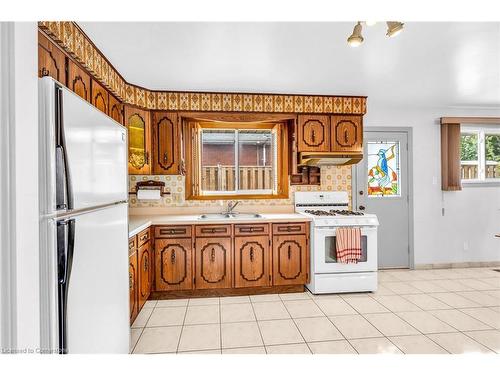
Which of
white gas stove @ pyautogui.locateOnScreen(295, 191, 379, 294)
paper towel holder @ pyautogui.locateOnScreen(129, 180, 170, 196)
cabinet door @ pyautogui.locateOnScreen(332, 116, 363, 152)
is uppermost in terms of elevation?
cabinet door @ pyautogui.locateOnScreen(332, 116, 363, 152)

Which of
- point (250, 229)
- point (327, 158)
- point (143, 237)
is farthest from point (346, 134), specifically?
point (143, 237)

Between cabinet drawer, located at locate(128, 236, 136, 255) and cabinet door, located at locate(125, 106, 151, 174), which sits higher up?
cabinet door, located at locate(125, 106, 151, 174)

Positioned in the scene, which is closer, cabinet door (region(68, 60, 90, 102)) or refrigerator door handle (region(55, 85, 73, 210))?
refrigerator door handle (region(55, 85, 73, 210))

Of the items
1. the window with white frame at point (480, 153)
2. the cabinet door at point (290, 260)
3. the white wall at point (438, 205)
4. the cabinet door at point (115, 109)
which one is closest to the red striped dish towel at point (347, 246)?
the cabinet door at point (290, 260)

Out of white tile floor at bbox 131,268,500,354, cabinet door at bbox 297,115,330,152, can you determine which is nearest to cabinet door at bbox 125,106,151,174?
white tile floor at bbox 131,268,500,354

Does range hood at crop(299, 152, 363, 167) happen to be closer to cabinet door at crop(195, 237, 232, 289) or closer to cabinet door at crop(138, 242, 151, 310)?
cabinet door at crop(195, 237, 232, 289)

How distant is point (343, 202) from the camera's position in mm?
3855

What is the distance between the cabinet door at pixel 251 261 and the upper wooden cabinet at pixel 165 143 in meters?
1.20

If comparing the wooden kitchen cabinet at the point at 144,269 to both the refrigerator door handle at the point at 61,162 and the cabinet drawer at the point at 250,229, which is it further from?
the refrigerator door handle at the point at 61,162

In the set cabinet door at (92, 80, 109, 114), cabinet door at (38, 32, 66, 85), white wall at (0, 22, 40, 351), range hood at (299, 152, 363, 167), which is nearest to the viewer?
white wall at (0, 22, 40, 351)

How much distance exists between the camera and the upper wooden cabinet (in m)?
3.33

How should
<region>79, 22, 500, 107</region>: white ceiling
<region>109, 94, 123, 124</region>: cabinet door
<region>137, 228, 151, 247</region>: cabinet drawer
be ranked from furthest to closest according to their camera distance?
1. <region>109, 94, 123, 124</region>: cabinet door
2. <region>137, 228, 151, 247</region>: cabinet drawer
3. <region>79, 22, 500, 107</region>: white ceiling

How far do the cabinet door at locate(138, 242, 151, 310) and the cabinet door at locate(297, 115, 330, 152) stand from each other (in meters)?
2.15
